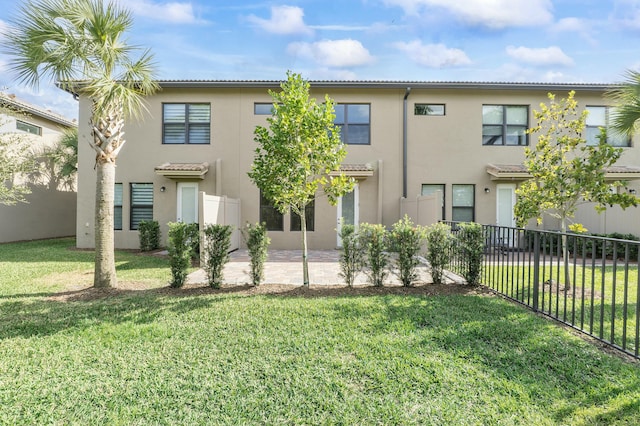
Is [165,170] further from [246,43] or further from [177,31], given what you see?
[246,43]

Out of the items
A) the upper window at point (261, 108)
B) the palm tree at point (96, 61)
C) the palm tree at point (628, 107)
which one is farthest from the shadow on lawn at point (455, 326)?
the upper window at point (261, 108)

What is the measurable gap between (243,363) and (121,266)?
731cm

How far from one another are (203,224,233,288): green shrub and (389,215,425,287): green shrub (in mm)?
3443

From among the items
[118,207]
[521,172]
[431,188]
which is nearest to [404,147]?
[431,188]

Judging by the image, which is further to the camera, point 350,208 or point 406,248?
point 350,208

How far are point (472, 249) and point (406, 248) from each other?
1.43 metres

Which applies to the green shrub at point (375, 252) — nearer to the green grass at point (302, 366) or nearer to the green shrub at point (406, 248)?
the green shrub at point (406, 248)

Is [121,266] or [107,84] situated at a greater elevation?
[107,84]

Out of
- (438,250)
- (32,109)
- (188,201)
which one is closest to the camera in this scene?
(438,250)

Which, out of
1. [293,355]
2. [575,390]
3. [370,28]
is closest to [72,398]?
[293,355]

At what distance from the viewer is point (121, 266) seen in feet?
29.8

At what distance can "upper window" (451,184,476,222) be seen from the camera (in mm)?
12977

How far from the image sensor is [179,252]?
6512 millimetres

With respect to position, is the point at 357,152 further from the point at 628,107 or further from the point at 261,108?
the point at 628,107
